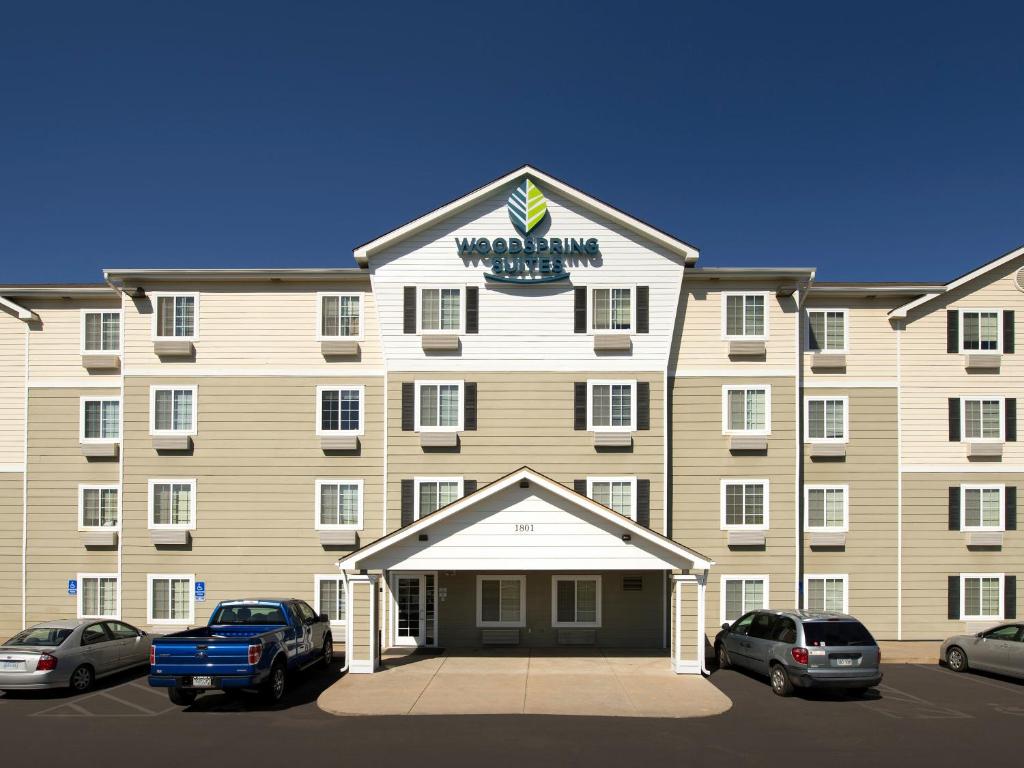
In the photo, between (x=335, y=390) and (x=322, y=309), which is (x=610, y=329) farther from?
(x=322, y=309)

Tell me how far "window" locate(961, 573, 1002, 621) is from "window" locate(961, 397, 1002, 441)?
A: 13.5 feet

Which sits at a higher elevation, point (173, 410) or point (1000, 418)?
point (173, 410)

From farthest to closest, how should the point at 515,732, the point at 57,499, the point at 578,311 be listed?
1. the point at 57,499
2. the point at 578,311
3. the point at 515,732

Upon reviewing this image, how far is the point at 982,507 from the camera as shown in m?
22.7

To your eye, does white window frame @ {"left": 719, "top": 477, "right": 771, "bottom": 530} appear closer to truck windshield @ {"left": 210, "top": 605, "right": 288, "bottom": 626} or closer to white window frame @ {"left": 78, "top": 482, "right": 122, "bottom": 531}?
truck windshield @ {"left": 210, "top": 605, "right": 288, "bottom": 626}

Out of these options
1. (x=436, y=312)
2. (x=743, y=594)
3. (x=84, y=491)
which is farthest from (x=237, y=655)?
(x=743, y=594)

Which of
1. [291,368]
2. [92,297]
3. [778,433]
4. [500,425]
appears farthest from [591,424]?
[92,297]

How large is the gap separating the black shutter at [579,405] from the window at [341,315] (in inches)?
259

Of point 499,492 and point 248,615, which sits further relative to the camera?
point 499,492

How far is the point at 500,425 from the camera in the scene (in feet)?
72.1

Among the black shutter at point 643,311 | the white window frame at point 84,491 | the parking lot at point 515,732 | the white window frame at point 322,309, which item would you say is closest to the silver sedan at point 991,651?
the parking lot at point 515,732

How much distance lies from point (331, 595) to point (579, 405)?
8937mm

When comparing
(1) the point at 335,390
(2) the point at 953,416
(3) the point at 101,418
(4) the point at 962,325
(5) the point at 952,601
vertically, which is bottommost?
(5) the point at 952,601

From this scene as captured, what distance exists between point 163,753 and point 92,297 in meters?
15.7
